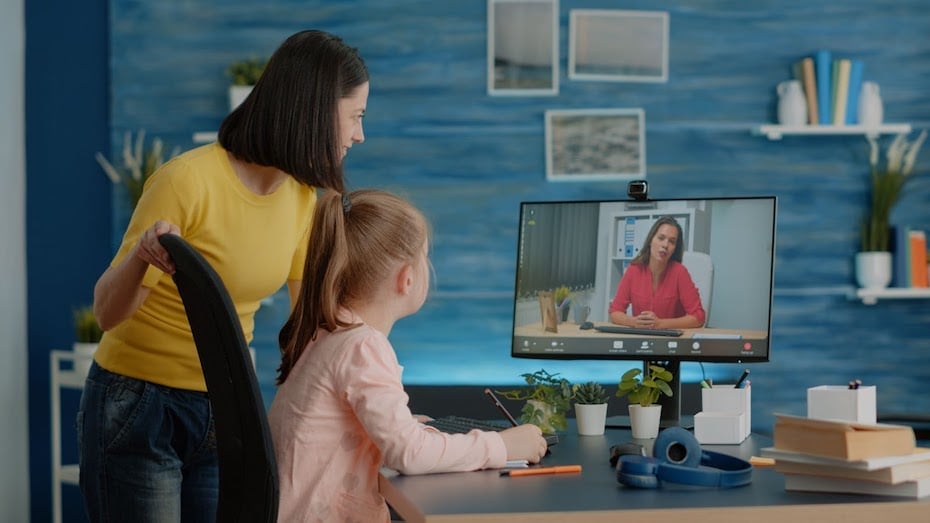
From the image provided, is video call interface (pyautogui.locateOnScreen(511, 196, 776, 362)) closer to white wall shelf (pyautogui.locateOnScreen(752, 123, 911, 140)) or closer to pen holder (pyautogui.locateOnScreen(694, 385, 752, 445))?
pen holder (pyautogui.locateOnScreen(694, 385, 752, 445))

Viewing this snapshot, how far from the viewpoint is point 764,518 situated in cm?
146

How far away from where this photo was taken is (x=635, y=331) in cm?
236

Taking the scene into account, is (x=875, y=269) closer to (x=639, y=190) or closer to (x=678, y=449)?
(x=639, y=190)

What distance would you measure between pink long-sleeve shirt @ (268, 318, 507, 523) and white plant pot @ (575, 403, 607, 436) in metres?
0.50

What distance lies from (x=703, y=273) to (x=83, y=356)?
99.4 inches

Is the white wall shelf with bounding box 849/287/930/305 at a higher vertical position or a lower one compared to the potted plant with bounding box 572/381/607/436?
higher

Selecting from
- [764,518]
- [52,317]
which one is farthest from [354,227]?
[52,317]

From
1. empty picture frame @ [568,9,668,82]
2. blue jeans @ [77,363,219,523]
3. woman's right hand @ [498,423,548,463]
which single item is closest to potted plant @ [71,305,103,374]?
empty picture frame @ [568,9,668,82]

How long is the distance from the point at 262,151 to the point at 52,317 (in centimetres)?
266

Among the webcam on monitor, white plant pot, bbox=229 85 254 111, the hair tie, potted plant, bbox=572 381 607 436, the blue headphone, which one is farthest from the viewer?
white plant pot, bbox=229 85 254 111

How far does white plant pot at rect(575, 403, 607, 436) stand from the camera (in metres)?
2.24

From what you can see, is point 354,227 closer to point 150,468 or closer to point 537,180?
point 150,468

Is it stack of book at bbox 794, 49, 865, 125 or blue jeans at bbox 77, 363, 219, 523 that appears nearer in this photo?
blue jeans at bbox 77, 363, 219, 523

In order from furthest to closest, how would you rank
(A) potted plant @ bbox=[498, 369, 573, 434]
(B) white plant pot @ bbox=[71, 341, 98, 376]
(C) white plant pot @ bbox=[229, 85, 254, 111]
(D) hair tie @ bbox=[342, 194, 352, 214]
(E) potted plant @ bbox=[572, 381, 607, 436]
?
1. (C) white plant pot @ bbox=[229, 85, 254, 111]
2. (B) white plant pot @ bbox=[71, 341, 98, 376]
3. (E) potted plant @ bbox=[572, 381, 607, 436]
4. (A) potted plant @ bbox=[498, 369, 573, 434]
5. (D) hair tie @ bbox=[342, 194, 352, 214]
